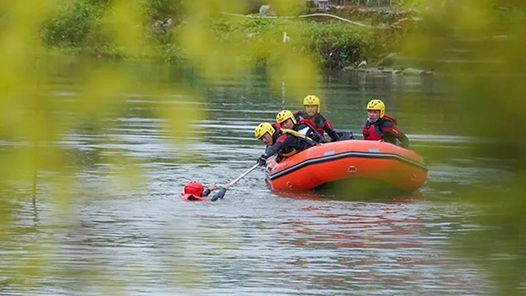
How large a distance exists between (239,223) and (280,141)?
3.00m

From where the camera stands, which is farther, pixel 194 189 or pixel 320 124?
pixel 320 124

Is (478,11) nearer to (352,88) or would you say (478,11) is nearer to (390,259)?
(390,259)

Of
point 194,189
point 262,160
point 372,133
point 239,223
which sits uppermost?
point 372,133

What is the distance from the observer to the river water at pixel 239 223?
1830mm

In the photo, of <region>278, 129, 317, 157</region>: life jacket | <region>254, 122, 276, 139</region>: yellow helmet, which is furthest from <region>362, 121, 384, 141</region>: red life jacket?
<region>254, 122, 276, 139</region>: yellow helmet

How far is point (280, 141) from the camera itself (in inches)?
612

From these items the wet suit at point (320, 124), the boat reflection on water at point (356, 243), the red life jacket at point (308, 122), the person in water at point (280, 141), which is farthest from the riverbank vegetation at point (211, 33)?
the wet suit at point (320, 124)

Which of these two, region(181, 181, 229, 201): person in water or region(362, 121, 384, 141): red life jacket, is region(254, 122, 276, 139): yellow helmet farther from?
region(362, 121, 384, 141): red life jacket

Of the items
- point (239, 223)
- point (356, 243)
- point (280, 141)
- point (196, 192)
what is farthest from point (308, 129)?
point (356, 243)

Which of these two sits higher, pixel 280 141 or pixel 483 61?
pixel 483 61

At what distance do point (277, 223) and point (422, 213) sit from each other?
6.50 ft

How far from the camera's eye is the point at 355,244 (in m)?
11.6

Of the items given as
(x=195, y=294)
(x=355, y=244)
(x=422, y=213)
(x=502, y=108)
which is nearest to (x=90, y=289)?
(x=195, y=294)

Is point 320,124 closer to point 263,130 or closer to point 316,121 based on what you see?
point 316,121
